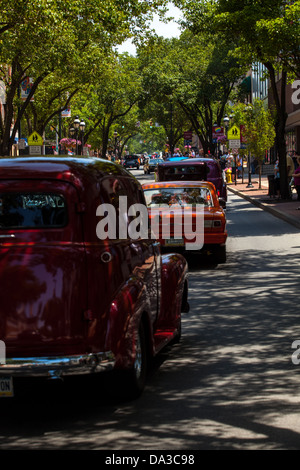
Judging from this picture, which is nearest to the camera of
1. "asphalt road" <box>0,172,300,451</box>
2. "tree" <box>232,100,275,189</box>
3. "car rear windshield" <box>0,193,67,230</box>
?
"asphalt road" <box>0,172,300,451</box>

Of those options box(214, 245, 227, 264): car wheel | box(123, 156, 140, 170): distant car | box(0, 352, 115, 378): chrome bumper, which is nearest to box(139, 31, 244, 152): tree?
box(214, 245, 227, 264): car wheel

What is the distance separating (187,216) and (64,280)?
8872 millimetres

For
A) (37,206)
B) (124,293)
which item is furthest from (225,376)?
(37,206)

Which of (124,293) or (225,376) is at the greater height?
(124,293)

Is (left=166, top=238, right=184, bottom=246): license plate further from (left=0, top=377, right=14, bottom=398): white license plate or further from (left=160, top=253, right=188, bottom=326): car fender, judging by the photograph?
(left=0, top=377, right=14, bottom=398): white license plate

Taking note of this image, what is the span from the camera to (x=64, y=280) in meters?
5.73

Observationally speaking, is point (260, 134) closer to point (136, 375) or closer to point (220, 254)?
point (220, 254)

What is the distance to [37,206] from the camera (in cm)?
603

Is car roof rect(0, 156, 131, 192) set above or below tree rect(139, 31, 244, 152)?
below

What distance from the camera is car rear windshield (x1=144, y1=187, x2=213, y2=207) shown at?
15.1 metres

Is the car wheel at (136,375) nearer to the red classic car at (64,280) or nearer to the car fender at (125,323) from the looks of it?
the red classic car at (64,280)

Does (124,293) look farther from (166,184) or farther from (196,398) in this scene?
(166,184)

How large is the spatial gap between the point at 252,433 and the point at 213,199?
10.0m

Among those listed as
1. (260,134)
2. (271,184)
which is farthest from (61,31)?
(260,134)
